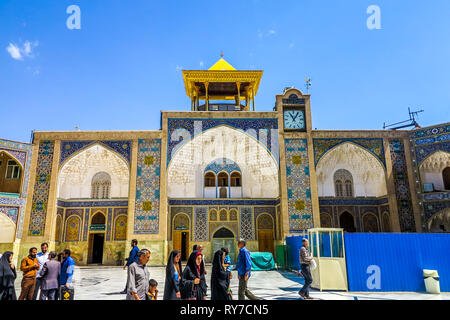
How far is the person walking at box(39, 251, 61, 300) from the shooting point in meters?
4.86

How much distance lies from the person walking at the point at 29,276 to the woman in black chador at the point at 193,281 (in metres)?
2.58

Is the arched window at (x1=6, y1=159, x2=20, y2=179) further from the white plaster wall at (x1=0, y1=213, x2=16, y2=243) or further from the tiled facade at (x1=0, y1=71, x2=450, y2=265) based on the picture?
the white plaster wall at (x1=0, y1=213, x2=16, y2=243)

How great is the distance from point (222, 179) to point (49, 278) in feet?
39.3

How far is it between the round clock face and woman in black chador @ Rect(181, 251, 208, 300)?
12.0m

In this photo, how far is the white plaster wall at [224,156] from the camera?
15641 mm

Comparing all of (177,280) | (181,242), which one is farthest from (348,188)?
(177,280)

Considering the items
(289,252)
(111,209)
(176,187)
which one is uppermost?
(176,187)

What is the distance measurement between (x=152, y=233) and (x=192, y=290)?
1045 cm

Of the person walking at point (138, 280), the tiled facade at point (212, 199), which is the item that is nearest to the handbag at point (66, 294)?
the person walking at point (138, 280)

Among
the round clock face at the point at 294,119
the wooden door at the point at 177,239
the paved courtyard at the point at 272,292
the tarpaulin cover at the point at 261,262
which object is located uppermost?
the round clock face at the point at 294,119

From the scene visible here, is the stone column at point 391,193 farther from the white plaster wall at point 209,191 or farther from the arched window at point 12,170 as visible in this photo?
the arched window at point 12,170
